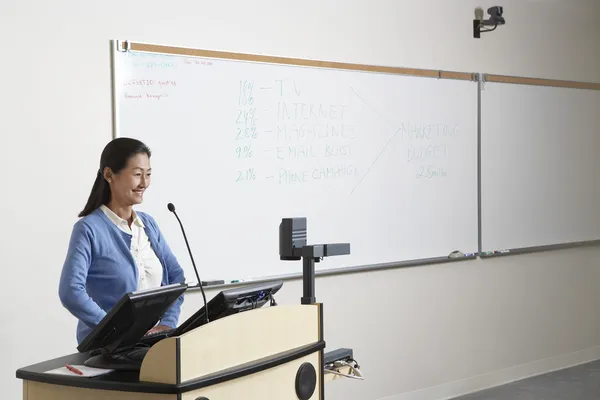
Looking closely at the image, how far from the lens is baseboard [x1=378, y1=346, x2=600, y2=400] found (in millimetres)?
5155

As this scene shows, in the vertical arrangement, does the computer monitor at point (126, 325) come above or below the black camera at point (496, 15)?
below

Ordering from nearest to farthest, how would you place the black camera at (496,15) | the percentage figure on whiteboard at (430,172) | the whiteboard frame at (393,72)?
the whiteboard frame at (393,72)
the percentage figure on whiteboard at (430,172)
the black camera at (496,15)

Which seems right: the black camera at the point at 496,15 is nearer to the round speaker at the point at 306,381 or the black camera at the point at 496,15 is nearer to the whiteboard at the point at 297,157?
the whiteboard at the point at 297,157

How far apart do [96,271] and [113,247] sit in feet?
0.31

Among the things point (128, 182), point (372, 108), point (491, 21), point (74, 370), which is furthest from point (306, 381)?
point (491, 21)

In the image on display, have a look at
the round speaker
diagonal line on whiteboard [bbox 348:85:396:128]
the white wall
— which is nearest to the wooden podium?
the round speaker

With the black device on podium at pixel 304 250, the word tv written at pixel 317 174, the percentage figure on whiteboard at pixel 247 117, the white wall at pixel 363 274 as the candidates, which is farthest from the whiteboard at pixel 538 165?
the black device on podium at pixel 304 250

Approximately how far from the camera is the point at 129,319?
6.68 feet

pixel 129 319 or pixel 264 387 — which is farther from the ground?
pixel 129 319

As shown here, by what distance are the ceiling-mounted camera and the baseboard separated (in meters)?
2.20

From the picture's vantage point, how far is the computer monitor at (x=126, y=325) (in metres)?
2.01

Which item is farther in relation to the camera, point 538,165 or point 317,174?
point 538,165

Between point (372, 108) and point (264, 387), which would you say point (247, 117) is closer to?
point (372, 108)

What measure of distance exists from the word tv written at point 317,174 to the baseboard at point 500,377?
1.36m
